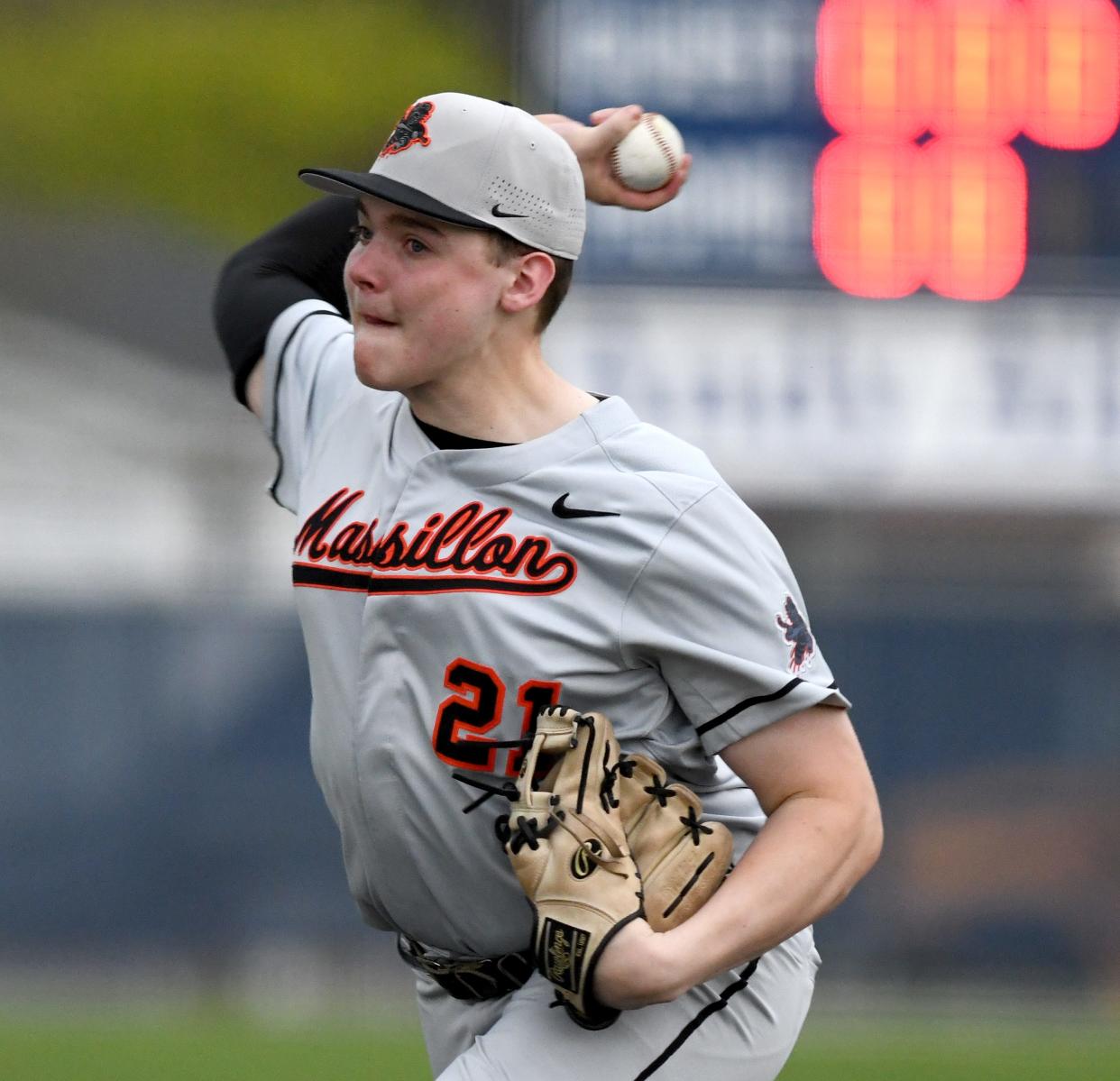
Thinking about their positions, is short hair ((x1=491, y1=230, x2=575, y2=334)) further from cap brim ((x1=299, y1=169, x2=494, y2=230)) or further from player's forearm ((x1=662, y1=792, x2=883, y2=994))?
player's forearm ((x1=662, y1=792, x2=883, y2=994))

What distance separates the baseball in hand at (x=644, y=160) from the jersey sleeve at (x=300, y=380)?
476 mm

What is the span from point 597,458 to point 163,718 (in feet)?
24.9

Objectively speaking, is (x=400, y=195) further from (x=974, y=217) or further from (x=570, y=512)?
(x=974, y=217)

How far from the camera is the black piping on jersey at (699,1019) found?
2588 mm

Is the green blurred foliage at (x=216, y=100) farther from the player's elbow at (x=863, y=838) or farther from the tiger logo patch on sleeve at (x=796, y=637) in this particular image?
the player's elbow at (x=863, y=838)

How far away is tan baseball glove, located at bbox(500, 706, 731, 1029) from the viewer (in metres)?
2.41

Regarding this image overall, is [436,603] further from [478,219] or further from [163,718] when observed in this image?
[163,718]

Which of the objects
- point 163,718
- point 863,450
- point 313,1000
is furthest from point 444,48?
point 313,1000

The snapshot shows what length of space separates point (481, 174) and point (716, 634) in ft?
2.16

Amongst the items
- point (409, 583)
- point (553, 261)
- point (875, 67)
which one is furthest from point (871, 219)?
point (409, 583)

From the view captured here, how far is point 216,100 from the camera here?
12.5 metres

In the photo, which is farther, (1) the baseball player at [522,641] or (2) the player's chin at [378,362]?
(2) the player's chin at [378,362]

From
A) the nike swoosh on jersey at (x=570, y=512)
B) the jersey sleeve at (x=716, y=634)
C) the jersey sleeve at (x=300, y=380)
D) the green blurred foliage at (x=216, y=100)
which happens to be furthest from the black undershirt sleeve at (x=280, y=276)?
the green blurred foliage at (x=216, y=100)

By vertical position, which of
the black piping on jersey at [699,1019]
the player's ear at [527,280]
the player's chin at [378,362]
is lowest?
the black piping on jersey at [699,1019]
